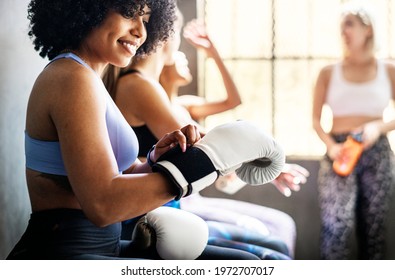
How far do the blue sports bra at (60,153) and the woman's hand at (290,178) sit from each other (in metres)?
0.48

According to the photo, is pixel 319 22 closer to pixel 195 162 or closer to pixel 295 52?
pixel 295 52

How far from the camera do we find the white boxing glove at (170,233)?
1238mm

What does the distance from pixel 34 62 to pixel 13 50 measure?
0.20 ft

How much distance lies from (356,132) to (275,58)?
1.03 ft

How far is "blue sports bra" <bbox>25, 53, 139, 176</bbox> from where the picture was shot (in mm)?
1108

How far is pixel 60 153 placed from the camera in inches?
43.5

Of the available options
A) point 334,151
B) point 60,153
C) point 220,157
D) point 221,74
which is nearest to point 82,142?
point 60,153

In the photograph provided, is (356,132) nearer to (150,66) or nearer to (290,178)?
(290,178)

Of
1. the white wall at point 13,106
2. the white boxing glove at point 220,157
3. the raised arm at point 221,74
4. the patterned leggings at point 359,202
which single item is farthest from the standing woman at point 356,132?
the white wall at point 13,106

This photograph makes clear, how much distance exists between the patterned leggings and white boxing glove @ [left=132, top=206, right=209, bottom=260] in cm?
44

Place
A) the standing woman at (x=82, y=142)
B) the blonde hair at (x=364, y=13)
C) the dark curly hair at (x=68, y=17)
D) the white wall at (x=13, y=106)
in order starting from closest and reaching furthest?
1. the standing woman at (x=82, y=142)
2. the dark curly hair at (x=68, y=17)
3. the white wall at (x=13, y=106)
4. the blonde hair at (x=364, y=13)

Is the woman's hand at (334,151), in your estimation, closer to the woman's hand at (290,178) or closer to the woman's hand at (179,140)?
the woman's hand at (290,178)

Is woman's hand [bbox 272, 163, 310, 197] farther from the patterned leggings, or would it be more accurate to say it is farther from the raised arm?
the raised arm
